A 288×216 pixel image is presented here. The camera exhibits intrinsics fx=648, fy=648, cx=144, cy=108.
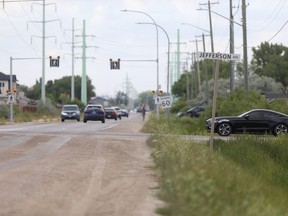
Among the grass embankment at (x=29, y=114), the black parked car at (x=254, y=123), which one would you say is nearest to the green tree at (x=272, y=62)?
the grass embankment at (x=29, y=114)

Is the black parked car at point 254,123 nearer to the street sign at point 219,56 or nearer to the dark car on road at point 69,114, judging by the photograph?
the street sign at point 219,56

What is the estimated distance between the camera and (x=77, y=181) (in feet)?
43.1

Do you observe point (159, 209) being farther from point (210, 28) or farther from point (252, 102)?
point (210, 28)

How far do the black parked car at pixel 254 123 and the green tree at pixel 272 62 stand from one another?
6817 cm

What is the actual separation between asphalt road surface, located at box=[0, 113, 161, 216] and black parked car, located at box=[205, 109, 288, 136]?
1170cm

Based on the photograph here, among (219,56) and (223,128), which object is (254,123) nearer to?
(223,128)

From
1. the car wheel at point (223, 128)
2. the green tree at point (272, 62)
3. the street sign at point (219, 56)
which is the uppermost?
the green tree at point (272, 62)

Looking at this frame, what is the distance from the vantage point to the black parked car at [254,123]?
1323 inches

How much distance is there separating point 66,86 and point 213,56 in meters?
157

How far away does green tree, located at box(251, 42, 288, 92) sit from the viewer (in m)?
101

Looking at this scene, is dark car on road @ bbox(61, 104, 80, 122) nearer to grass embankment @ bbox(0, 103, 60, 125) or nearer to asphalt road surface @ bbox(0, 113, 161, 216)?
grass embankment @ bbox(0, 103, 60, 125)

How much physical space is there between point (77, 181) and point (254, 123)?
2188 centimetres

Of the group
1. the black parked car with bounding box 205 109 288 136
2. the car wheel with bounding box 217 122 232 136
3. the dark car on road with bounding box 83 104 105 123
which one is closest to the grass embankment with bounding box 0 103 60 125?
the dark car on road with bounding box 83 104 105 123

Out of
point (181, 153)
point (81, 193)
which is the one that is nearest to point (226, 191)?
point (81, 193)
